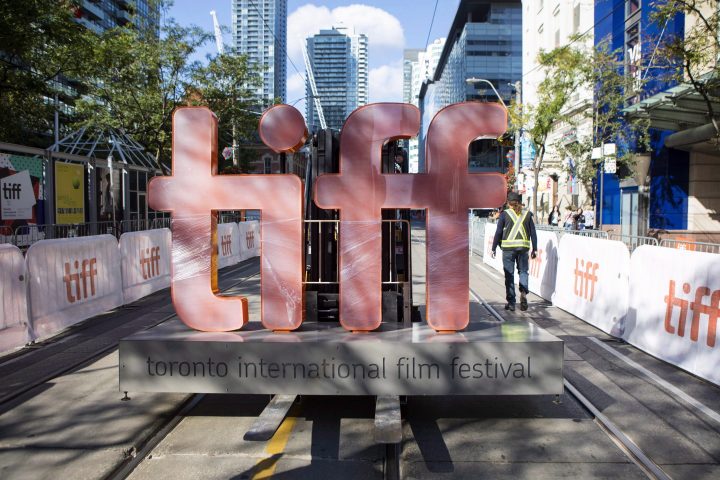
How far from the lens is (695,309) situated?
666cm

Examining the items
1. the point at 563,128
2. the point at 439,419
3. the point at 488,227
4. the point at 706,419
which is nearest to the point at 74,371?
the point at 439,419

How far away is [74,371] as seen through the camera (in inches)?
266

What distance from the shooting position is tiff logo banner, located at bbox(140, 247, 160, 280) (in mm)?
12469

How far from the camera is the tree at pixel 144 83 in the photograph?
1075 inches

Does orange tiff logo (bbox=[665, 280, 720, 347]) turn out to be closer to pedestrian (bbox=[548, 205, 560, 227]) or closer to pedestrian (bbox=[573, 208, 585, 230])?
pedestrian (bbox=[573, 208, 585, 230])

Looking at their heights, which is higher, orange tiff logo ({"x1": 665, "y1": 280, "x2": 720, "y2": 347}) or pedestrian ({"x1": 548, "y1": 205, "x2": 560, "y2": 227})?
pedestrian ({"x1": 548, "y1": 205, "x2": 560, "y2": 227})

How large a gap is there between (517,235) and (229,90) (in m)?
24.8

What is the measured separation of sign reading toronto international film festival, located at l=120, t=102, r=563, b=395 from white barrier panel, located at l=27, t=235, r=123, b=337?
13.0ft

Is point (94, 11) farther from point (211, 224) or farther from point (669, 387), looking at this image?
point (669, 387)

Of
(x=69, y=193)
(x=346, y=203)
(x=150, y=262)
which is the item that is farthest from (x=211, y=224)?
(x=69, y=193)

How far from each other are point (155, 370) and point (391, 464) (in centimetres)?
205

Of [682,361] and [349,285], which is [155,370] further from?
[682,361]

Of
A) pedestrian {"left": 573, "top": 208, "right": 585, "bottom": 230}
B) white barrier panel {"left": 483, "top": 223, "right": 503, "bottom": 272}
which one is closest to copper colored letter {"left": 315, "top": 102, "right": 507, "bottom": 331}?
white barrier panel {"left": 483, "top": 223, "right": 503, "bottom": 272}

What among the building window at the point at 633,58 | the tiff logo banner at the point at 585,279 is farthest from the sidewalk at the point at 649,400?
the building window at the point at 633,58
